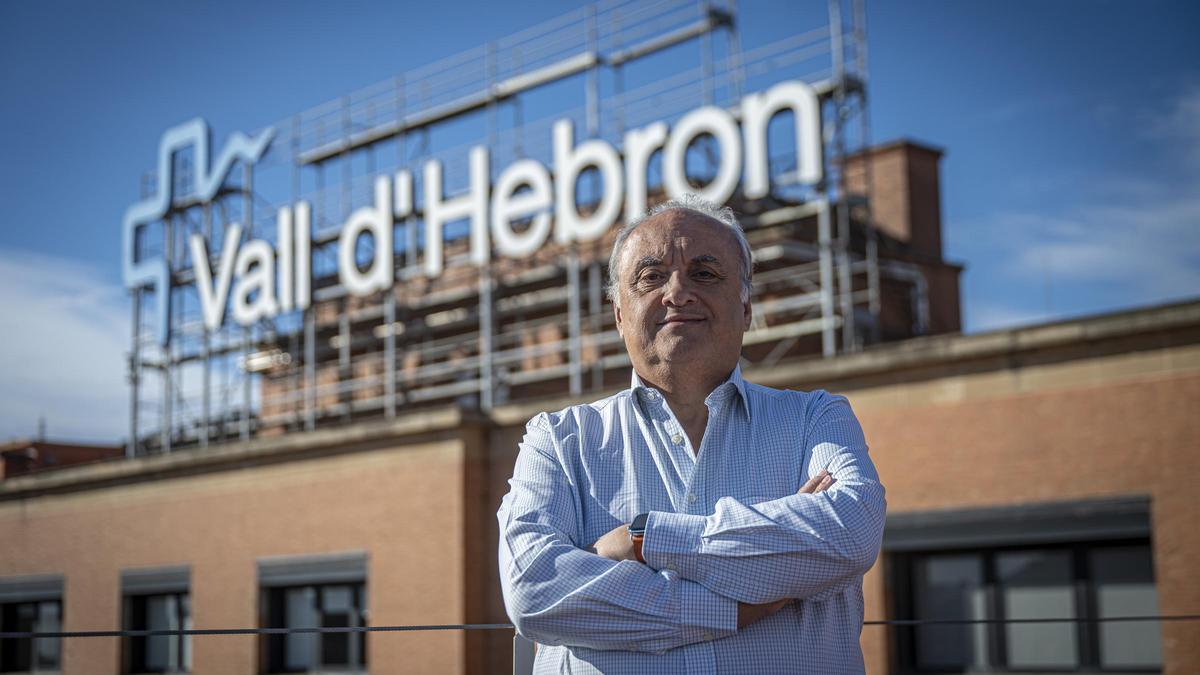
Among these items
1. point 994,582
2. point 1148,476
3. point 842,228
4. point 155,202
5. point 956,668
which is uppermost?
point 155,202

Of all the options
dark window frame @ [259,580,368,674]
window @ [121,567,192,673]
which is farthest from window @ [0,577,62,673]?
dark window frame @ [259,580,368,674]

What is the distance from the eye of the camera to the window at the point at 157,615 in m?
20.5

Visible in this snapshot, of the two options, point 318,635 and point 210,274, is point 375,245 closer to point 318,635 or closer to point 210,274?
point 210,274

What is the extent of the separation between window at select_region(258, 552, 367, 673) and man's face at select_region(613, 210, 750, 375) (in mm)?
15569

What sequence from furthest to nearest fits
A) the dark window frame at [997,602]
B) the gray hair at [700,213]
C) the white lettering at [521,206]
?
the white lettering at [521,206], the dark window frame at [997,602], the gray hair at [700,213]

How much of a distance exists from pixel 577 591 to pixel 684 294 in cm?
68

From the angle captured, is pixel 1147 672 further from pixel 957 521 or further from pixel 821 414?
pixel 821 414

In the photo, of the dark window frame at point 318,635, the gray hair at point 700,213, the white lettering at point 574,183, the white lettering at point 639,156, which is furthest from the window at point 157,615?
the gray hair at point 700,213

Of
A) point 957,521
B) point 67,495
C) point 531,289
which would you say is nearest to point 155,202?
point 67,495

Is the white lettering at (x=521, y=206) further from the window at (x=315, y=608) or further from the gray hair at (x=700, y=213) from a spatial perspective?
the gray hair at (x=700, y=213)

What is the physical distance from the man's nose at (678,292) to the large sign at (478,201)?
11.4 meters

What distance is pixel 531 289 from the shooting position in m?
22.2

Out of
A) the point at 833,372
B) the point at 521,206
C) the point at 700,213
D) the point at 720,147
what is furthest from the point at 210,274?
the point at 700,213

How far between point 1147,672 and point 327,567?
10939 mm
